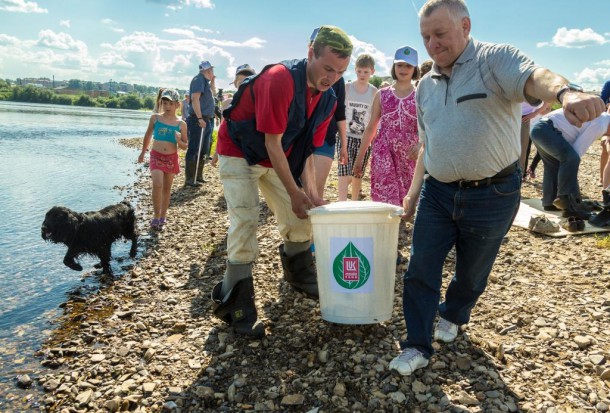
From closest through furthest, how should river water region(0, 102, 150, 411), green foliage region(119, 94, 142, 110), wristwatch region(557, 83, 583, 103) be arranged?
wristwatch region(557, 83, 583, 103) < river water region(0, 102, 150, 411) < green foliage region(119, 94, 142, 110)

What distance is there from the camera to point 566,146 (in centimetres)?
688

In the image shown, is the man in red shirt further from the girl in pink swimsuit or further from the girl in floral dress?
the girl in pink swimsuit

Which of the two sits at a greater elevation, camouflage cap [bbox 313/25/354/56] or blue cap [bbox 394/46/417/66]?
blue cap [bbox 394/46/417/66]

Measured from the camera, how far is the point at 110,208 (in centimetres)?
597

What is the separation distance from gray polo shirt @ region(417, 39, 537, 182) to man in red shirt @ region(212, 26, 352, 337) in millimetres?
803

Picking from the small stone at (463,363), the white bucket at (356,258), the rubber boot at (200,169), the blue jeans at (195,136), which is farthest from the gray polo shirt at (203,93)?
the small stone at (463,363)

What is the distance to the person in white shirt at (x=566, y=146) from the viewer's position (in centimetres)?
677

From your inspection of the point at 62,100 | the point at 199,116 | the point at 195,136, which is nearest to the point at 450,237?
the point at 199,116

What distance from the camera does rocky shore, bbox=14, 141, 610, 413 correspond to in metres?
2.94

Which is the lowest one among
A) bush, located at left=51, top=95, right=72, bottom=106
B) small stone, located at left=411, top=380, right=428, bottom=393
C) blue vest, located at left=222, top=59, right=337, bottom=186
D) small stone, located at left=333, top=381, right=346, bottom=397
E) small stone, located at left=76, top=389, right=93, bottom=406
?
small stone, located at left=76, top=389, right=93, bottom=406

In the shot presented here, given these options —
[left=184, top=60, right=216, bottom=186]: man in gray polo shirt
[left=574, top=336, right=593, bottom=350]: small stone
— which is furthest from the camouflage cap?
[left=184, top=60, right=216, bottom=186]: man in gray polo shirt

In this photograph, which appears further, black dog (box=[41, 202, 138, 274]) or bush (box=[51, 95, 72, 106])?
bush (box=[51, 95, 72, 106])

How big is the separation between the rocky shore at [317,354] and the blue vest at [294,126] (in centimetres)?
143

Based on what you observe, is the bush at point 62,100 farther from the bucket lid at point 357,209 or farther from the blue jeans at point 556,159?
the bucket lid at point 357,209
